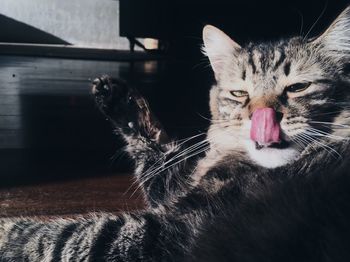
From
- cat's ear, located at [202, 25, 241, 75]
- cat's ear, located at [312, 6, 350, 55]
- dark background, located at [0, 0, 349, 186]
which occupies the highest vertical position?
cat's ear, located at [312, 6, 350, 55]

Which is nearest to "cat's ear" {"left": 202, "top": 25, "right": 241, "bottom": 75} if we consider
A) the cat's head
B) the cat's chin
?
the cat's head

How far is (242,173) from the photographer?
41.5 inches

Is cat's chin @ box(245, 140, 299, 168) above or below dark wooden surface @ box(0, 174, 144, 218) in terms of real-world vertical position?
above

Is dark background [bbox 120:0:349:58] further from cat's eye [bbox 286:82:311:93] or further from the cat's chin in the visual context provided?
the cat's chin

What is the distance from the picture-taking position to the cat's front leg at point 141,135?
121 centimetres

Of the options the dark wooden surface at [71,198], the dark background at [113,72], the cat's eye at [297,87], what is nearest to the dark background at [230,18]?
the dark background at [113,72]

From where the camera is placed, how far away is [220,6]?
343cm

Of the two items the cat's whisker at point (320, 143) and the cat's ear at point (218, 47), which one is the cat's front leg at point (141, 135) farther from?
the cat's whisker at point (320, 143)

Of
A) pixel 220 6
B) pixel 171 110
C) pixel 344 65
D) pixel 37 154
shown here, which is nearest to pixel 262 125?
pixel 344 65

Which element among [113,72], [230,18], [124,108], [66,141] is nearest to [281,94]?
[124,108]

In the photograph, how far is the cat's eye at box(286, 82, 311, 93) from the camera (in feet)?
3.49

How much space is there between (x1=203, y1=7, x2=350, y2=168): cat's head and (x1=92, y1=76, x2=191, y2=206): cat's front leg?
116mm

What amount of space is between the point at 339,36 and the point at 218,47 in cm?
30

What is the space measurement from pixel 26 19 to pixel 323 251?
24.2 feet
